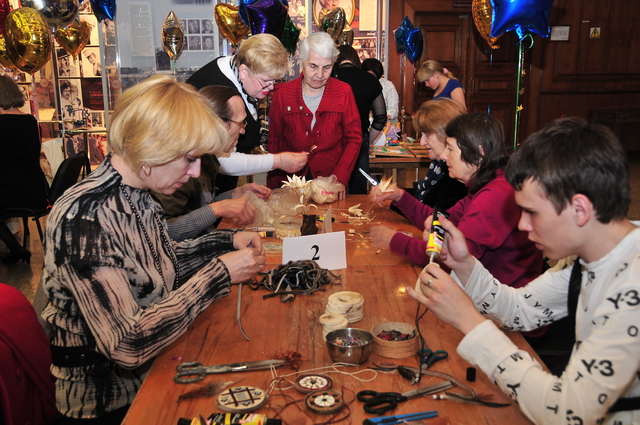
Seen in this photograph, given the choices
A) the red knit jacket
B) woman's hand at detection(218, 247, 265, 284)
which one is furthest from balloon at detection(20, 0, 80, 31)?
woman's hand at detection(218, 247, 265, 284)

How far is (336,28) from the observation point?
23.6 feet

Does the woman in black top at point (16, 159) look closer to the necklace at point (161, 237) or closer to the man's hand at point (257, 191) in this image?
the man's hand at point (257, 191)

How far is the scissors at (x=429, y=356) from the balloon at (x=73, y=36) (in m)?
6.63

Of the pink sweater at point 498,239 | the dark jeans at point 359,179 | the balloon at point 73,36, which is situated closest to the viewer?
the pink sweater at point 498,239

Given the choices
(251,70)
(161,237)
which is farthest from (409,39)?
(161,237)

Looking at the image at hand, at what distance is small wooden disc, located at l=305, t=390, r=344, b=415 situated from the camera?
1.23 meters

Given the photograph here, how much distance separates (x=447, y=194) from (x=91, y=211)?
2456 millimetres

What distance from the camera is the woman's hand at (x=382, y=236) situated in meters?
2.41

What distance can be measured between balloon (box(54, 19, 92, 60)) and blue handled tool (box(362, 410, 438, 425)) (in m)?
6.81

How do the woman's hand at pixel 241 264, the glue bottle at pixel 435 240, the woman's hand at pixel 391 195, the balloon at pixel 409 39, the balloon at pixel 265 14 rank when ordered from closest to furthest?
the glue bottle at pixel 435 240, the woman's hand at pixel 241 264, the woman's hand at pixel 391 195, the balloon at pixel 265 14, the balloon at pixel 409 39

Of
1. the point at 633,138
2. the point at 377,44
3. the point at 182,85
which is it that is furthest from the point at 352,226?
the point at 633,138

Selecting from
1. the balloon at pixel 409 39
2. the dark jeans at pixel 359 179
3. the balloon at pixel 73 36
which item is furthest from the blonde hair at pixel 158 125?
the balloon at pixel 409 39

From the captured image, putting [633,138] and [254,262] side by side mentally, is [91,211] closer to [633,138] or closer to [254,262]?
[254,262]

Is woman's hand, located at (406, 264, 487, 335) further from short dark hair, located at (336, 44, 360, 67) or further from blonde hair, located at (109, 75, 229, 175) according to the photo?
short dark hair, located at (336, 44, 360, 67)
